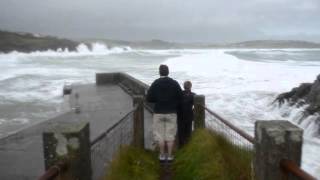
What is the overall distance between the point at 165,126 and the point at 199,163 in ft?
4.64

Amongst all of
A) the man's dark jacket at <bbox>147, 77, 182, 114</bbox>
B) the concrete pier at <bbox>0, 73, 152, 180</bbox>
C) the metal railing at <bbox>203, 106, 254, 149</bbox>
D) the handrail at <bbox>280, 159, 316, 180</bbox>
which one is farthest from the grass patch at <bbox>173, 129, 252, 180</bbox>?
the concrete pier at <bbox>0, 73, 152, 180</bbox>

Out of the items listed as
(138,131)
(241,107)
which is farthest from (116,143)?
(241,107)

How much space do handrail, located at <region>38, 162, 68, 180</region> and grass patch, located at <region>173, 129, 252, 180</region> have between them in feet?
7.53

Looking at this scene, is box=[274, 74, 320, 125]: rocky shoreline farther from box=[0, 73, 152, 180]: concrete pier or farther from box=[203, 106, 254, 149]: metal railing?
box=[203, 106, 254, 149]: metal railing

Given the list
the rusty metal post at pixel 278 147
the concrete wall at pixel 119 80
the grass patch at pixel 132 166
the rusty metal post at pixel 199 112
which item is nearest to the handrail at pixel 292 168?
A: the rusty metal post at pixel 278 147

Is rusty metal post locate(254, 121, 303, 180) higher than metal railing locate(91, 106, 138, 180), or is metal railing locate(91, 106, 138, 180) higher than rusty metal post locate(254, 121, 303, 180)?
rusty metal post locate(254, 121, 303, 180)

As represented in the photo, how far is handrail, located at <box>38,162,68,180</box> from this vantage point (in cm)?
376

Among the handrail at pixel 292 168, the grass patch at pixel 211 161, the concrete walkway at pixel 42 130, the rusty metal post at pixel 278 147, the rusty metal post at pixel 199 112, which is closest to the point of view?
the handrail at pixel 292 168

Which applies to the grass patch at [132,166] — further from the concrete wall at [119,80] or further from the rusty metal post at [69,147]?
the concrete wall at [119,80]

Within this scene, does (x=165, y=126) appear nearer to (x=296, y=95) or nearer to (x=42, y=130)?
(x=42, y=130)

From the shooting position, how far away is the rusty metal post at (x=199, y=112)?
28.1 feet

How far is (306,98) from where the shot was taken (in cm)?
2125

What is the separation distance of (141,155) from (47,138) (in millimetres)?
2823

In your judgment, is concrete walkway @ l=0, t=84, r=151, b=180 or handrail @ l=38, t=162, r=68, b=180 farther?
concrete walkway @ l=0, t=84, r=151, b=180
